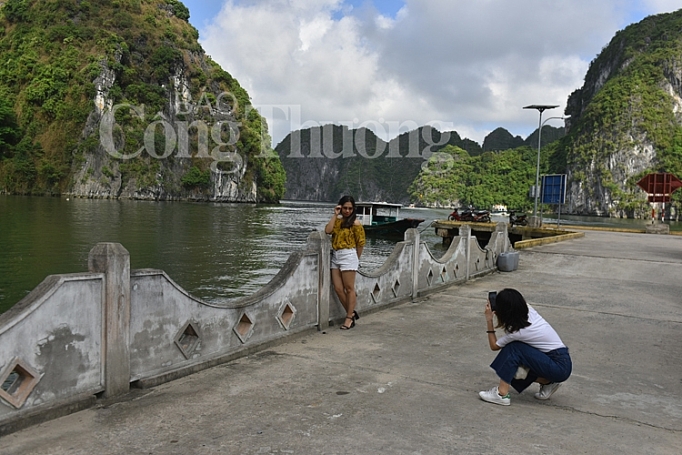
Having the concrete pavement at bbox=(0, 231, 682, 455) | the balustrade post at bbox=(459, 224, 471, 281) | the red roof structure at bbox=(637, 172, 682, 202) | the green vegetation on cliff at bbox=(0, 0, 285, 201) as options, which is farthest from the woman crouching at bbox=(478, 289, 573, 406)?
the green vegetation on cliff at bbox=(0, 0, 285, 201)

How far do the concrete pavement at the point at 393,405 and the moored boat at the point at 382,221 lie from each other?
35081 mm

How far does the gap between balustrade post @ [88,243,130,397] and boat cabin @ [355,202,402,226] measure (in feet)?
132

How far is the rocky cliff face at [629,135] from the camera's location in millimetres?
133625

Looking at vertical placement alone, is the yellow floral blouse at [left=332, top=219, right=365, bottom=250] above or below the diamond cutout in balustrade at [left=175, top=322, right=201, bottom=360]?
above

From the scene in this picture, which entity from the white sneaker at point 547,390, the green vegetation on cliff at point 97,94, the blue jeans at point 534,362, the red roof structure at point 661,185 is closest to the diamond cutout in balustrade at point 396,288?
the white sneaker at point 547,390

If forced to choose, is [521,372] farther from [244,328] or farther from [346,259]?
[346,259]

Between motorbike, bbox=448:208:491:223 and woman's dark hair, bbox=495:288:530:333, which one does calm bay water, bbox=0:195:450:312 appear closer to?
motorbike, bbox=448:208:491:223

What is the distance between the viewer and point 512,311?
13.4 ft

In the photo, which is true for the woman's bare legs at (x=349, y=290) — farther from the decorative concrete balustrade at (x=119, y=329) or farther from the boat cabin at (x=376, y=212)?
the boat cabin at (x=376, y=212)

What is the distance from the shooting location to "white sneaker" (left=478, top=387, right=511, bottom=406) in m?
4.19

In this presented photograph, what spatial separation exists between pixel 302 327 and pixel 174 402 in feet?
7.73

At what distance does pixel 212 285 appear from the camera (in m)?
18.2

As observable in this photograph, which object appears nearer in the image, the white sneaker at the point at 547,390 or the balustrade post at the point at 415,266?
the white sneaker at the point at 547,390

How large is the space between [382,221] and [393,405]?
1682 inches
